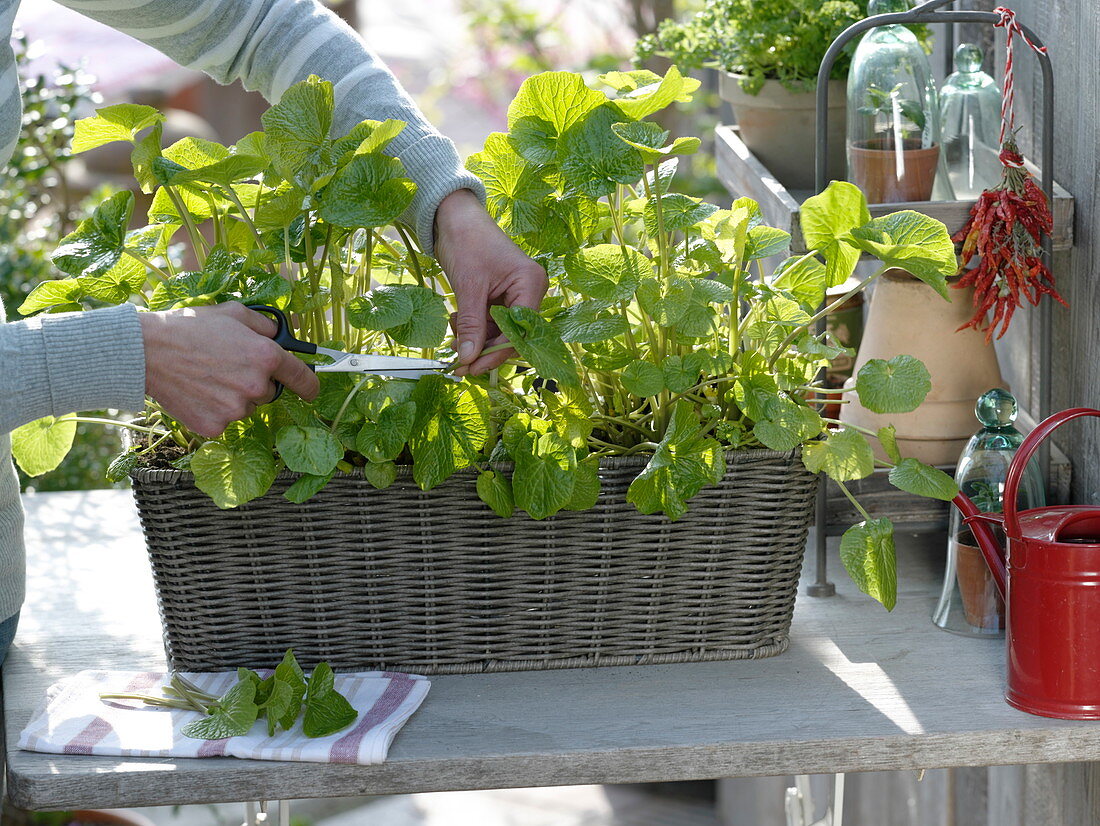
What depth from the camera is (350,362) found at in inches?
36.7

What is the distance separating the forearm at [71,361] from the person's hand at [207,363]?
0.01m

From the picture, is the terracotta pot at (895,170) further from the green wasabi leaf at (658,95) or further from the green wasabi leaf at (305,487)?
the green wasabi leaf at (305,487)

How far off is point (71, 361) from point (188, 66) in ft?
1.38

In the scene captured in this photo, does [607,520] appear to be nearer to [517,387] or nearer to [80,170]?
[517,387]

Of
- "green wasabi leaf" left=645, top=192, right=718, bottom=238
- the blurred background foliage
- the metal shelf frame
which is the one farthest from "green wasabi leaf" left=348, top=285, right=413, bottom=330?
the blurred background foliage

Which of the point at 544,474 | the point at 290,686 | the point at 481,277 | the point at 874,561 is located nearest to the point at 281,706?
the point at 290,686

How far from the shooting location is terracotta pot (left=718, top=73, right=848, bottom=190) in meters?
1.29

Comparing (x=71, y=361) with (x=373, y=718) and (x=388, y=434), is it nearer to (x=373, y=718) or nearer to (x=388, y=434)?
(x=388, y=434)

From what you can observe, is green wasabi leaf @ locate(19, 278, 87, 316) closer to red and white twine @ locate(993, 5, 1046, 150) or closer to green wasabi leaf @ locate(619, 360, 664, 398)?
green wasabi leaf @ locate(619, 360, 664, 398)

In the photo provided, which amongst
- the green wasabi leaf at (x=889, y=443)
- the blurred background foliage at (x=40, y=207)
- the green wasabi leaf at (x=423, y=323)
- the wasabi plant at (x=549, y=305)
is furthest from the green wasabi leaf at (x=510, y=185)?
the blurred background foliage at (x=40, y=207)

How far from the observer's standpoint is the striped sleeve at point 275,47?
1.06 meters

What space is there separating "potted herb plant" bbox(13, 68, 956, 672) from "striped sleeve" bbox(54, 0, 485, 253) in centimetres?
11

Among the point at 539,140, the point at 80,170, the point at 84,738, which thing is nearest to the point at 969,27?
the point at 539,140

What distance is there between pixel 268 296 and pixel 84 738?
36 cm
